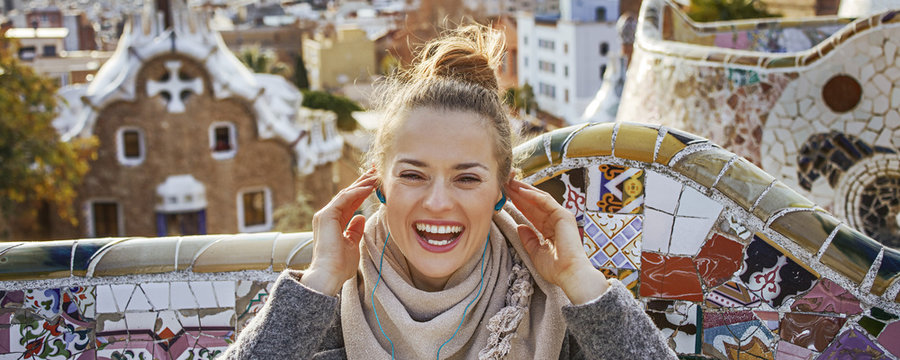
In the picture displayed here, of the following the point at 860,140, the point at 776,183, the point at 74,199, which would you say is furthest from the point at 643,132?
the point at 74,199

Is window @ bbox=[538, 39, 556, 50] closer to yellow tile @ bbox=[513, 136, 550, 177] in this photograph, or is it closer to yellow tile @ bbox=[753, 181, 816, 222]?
yellow tile @ bbox=[513, 136, 550, 177]

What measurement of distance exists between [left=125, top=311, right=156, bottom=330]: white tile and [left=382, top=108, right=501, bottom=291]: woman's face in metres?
0.95

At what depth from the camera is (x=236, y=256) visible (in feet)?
9.17

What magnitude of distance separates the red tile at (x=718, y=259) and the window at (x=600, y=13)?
29.4 metres

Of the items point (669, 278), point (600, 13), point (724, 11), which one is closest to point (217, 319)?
point (669, 278)

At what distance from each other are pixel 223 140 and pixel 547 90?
20.6 metres

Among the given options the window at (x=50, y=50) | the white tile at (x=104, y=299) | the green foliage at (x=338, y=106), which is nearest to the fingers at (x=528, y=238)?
the white tile at (x=104, y=299)

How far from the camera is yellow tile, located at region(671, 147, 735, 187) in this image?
257 cm

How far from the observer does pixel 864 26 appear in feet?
15.8

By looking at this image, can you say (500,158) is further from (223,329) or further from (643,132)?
(223,329)

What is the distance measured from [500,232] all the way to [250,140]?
14.8m

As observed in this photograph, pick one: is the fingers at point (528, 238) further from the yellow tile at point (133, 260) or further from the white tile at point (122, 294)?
the white tile at point (122, 294)

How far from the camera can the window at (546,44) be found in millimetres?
33875

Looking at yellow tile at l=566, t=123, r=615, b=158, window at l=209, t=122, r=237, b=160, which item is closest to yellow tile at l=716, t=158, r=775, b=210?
yellow tile at l=566, t=123, r=615, b=158
